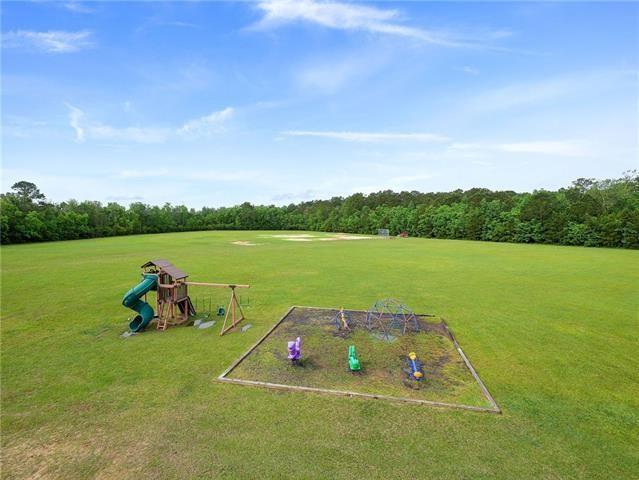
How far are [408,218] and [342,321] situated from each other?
184 feet

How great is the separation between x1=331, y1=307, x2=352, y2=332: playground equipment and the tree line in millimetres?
43382

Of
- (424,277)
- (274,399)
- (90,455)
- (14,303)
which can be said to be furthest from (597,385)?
(14,303)

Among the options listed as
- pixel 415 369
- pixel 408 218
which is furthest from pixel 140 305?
pixel 408 218

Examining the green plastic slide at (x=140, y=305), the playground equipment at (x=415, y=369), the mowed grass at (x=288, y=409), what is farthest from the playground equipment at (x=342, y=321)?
the green plastic slide at (x=140, y=305)

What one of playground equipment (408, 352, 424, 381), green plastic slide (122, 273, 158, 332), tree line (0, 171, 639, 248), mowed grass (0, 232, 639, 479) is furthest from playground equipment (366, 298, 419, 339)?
tree line (0, 171, 639, 248)

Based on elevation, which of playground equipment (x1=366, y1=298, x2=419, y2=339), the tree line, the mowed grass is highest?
the tree line

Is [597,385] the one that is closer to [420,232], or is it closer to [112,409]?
[112,409]

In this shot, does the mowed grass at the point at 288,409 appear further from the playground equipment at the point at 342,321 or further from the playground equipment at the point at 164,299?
the playground equipment at the point at 342,321

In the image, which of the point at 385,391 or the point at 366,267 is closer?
the point at 385,391

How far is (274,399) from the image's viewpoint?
6.25 m

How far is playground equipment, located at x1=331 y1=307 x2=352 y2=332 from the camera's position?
9969 millimetres

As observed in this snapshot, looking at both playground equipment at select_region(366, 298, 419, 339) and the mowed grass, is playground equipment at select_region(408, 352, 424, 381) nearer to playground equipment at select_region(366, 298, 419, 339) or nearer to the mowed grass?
the mowed grass

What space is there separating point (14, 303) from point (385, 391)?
15118mm

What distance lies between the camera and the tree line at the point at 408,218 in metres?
41.3
